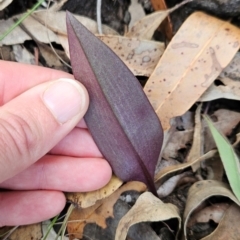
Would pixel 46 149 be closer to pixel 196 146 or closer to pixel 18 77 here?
pixel 18 77

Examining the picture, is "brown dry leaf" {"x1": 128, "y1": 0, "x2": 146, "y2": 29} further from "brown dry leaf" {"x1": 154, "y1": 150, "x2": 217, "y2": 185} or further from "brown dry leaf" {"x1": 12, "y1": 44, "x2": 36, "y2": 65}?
"brown dry leaf" {"x1": 154, "y1": 150, "x2": 217, "y2": 185}

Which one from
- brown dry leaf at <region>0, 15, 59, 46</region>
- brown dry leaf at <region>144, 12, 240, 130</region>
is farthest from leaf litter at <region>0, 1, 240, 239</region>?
brown dry leaf at <region>0, 15, 59, 46</region>

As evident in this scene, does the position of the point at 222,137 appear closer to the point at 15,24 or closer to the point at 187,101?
the point at 187,101

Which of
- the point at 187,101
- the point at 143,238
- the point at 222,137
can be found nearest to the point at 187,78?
the point at 187,101

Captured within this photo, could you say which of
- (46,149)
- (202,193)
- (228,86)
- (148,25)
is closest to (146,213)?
(202,193)

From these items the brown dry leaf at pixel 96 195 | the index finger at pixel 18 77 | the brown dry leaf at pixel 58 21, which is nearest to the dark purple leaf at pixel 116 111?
the brown dry leaf at pixel 96 195

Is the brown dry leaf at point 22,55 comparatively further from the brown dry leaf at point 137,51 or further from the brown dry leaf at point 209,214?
the brown dry leaf at point 209,214
